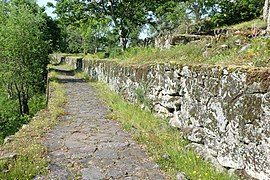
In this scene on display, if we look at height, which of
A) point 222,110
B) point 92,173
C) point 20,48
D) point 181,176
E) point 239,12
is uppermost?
point 239,12

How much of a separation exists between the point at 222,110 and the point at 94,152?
216cm

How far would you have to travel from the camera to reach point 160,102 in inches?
241

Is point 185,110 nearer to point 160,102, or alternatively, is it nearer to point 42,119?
point 160,102

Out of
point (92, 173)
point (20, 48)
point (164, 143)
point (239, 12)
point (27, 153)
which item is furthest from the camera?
point (239, 12)

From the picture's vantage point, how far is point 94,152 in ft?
15.8

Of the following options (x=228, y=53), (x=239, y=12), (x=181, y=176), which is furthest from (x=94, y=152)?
(x=239, y=12)

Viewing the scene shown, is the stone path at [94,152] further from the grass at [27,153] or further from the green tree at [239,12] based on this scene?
the green tree at [239,12]

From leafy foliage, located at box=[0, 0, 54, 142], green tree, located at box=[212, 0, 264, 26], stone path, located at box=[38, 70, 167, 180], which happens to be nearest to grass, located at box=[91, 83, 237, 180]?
stone path, located at box=[38, 70, 167, 180]

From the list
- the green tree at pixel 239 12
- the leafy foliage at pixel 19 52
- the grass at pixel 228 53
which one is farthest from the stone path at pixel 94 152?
the green tree at pixel 239 12

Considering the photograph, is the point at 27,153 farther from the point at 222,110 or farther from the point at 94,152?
the point at 222,110

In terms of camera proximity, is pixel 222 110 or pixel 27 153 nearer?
pixel 222 110

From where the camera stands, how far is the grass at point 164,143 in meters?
3.71

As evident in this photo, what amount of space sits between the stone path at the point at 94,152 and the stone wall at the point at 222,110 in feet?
2.72

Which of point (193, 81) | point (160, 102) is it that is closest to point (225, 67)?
point (193, 81)
